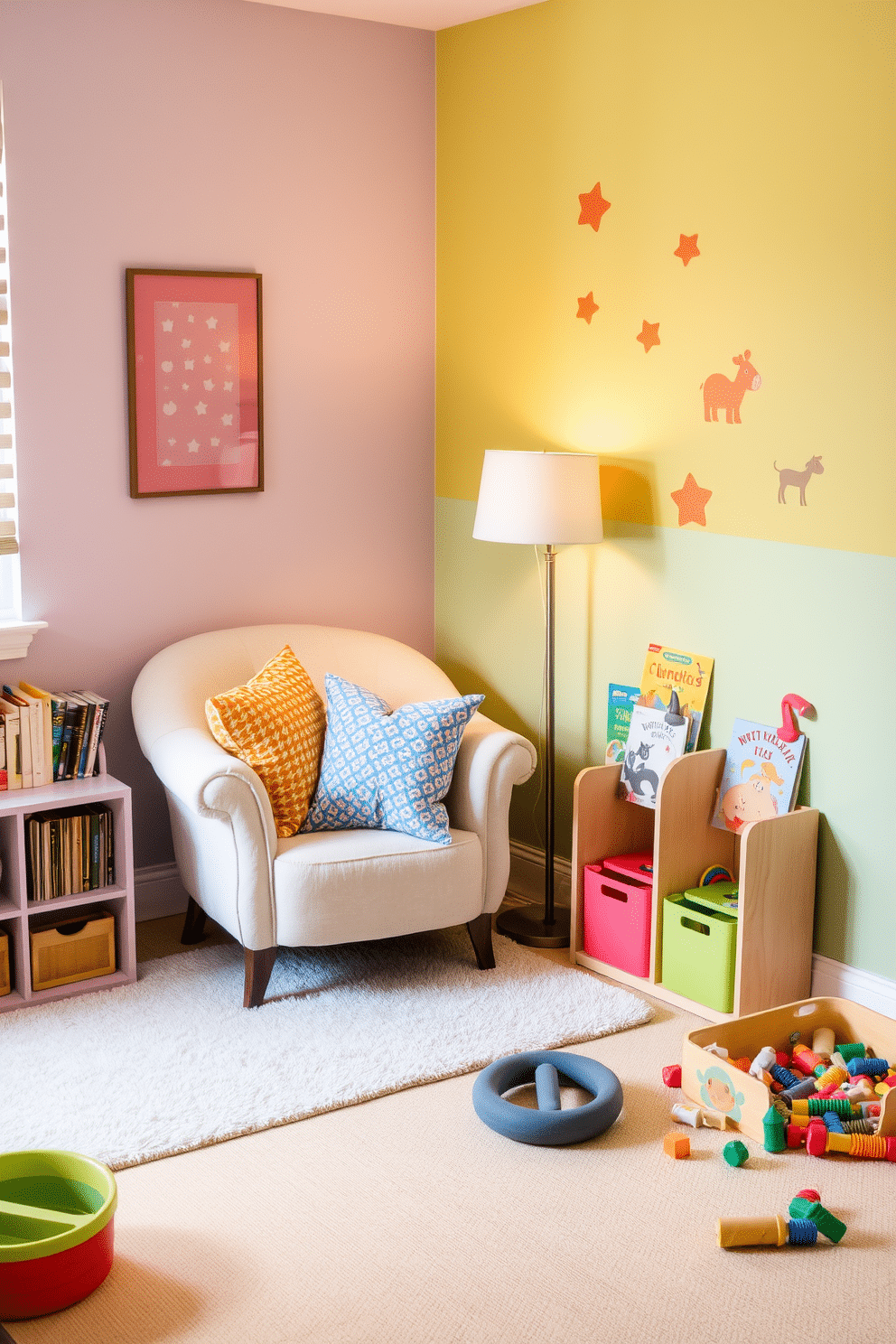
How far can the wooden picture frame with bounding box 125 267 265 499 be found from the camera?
11.6 feet

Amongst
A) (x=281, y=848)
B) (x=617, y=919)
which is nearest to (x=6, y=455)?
(x=281, y=848)

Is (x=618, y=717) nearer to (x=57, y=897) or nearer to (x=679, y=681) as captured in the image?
(x=679, y=681)

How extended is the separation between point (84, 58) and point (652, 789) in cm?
233

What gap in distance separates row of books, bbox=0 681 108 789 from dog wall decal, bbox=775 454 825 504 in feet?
5.70

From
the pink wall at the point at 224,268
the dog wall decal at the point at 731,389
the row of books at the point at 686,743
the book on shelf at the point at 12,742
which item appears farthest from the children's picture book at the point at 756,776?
the book on shelf at the point at 12,742

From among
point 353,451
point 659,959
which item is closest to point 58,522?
point 353,451

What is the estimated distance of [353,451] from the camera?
3.97m

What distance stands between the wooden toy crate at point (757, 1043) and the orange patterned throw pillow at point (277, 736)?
1123mm

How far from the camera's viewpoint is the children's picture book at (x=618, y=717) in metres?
3.55

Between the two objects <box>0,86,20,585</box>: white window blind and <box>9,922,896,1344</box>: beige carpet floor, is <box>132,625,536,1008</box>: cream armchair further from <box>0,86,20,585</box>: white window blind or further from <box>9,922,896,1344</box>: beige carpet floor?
<box>9,922,896,1344</box>: beige carpet floor

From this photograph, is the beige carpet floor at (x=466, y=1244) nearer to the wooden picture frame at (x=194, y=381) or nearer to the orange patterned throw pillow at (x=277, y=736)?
the orange patterned throw pillow at (x=277, y=736)

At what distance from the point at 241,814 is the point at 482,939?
2.44ft

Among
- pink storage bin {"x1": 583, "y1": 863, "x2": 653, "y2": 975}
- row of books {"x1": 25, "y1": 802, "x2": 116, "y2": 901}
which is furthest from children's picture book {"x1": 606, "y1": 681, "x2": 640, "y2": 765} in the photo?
row of books {"x1": 25, "y1": 802, "x2": 116, "y2": 901}

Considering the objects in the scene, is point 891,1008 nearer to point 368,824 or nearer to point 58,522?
point 368,824
